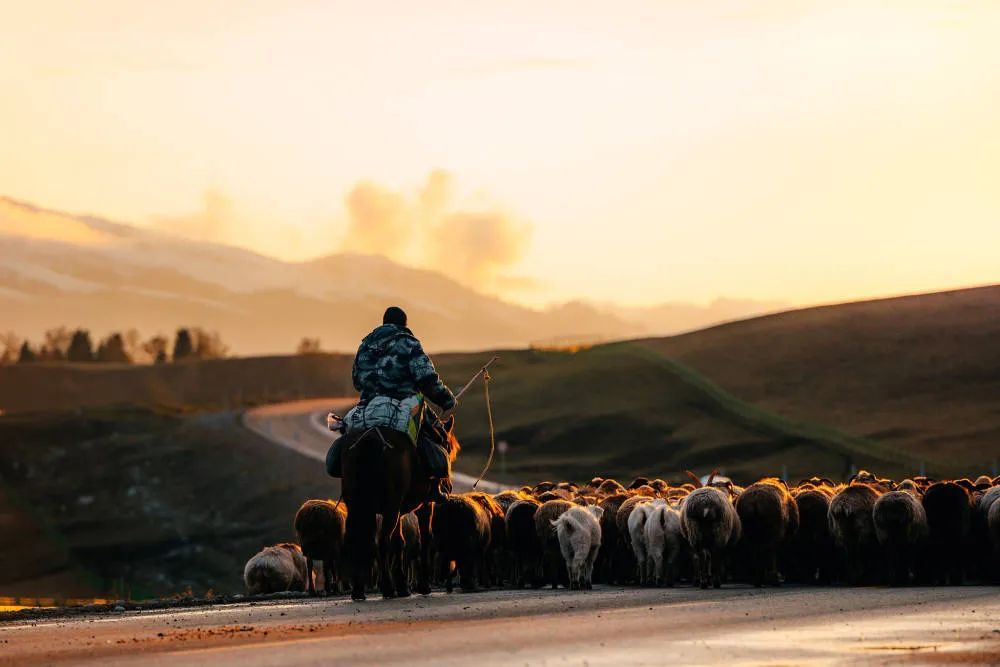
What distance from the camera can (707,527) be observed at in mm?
30156

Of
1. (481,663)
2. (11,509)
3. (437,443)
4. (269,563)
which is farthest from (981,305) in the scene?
(481,663)

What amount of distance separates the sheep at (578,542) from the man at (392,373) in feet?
16.0

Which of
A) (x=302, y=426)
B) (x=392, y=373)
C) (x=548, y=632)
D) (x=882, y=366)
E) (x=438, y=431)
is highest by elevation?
(x=882, y=366)

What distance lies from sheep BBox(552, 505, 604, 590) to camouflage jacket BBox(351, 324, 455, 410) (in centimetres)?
506

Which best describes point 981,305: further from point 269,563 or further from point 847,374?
point 269,563

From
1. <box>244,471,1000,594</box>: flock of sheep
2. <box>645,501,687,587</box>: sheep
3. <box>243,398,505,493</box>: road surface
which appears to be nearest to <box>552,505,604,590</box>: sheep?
<box>244,471,1000,594</box>: flock of sheep

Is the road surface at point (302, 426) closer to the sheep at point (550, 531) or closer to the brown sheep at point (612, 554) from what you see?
the brown sheep at point (612, 554)

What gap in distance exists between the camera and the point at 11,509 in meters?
106

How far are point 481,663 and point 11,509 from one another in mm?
94706

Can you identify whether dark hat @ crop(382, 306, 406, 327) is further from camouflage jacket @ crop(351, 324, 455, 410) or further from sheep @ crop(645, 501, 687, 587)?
sheep @ crop(645, 501, 687, 587)

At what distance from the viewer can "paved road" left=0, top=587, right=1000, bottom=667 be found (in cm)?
1631

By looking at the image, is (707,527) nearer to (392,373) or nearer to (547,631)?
(392,373)

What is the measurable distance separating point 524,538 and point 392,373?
7.91 metres

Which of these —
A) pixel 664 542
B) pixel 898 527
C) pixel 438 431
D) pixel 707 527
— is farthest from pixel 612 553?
pixel 438 431
